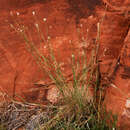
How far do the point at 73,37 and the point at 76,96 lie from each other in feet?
1.51

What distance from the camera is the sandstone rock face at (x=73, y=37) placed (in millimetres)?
1542

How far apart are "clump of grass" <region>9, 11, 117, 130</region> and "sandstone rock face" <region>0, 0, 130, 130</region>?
0.05 metres

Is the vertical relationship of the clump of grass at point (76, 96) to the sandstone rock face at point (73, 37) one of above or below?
below

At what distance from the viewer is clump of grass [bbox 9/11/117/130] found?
1.59 m

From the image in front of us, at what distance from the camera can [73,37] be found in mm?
1647

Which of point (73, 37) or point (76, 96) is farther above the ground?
point (73, 37)

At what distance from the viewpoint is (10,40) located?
164cm

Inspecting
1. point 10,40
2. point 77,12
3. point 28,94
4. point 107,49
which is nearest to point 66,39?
point 77,12

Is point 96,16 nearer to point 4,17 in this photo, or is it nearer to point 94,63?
point 94,63

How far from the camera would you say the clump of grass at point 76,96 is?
1589 millimetres

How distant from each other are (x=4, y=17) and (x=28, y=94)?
67cm

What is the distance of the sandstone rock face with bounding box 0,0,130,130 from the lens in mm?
1542

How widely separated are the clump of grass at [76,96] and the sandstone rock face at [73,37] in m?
0.05

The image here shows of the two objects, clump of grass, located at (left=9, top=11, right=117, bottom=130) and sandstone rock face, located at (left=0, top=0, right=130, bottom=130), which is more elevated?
sandstone rock face, located at (left=0, top=0, right=130, bottom=130)
